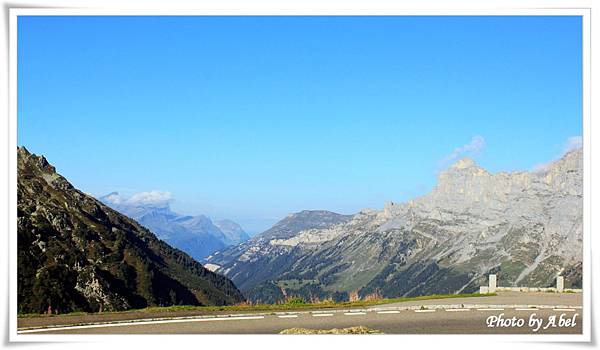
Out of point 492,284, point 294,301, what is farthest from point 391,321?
point 492,284

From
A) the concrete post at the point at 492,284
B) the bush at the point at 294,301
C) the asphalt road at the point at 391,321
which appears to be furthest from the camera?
the concrete post at the point at 492,284

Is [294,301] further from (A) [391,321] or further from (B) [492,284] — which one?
(B) [492,284]

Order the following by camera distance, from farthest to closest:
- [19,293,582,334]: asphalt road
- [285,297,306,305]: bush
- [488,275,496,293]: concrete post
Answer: [488,275,496,293]: concrete post, [285,297,306,305]: bush, [19,293,582,334]: asphalt road

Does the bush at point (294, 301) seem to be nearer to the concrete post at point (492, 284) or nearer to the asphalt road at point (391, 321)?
the asphalt road at point (391, 321)

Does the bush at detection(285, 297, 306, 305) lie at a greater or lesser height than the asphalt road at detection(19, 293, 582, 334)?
lesser

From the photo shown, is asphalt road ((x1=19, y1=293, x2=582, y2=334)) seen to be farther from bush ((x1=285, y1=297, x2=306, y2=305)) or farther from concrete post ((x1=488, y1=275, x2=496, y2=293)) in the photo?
concrete post ((x1=488, y1=275, x2=496, y2=293))

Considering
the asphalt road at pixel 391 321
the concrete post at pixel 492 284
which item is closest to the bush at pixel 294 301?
the asphalt road at pixel 391 321

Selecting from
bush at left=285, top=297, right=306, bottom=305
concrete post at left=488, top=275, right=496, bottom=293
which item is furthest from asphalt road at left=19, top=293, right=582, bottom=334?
concrete post at left=488, top=275, right=496, bottom=293

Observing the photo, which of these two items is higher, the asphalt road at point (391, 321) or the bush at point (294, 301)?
the asphalt road at point (391, 321)
